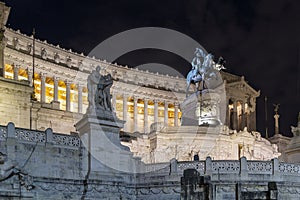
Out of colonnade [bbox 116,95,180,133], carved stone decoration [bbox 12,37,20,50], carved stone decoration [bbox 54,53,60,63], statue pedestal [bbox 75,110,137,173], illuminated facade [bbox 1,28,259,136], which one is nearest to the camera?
statue pedestal [bbox 75,110,137,173]

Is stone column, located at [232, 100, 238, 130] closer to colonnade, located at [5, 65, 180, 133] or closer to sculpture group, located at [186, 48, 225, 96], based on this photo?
colonnade, located at [5, 65, 180, 133]

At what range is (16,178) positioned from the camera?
29.0m

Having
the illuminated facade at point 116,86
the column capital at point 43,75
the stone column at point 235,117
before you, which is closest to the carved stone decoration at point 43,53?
the illuminated facade at point 116,86

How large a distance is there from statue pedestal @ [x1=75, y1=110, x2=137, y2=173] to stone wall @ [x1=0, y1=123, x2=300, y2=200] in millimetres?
367

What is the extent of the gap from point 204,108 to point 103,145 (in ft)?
82.5

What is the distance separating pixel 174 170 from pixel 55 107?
3328cm

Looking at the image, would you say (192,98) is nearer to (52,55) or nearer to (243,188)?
(243,188)

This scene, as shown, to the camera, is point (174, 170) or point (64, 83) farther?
point (64, 83)

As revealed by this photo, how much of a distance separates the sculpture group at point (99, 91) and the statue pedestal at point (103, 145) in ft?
1.94

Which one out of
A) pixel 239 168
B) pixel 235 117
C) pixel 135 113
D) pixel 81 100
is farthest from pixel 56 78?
→ pixel 239 168

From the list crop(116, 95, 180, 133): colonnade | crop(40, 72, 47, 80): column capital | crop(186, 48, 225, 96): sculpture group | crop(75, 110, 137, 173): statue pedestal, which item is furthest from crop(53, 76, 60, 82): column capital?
crop(75, 110, 137, 173): statue pedestal

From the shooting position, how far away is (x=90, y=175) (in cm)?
3238

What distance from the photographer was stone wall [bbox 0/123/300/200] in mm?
29406

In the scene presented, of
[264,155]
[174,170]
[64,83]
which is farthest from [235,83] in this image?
[174,170]
